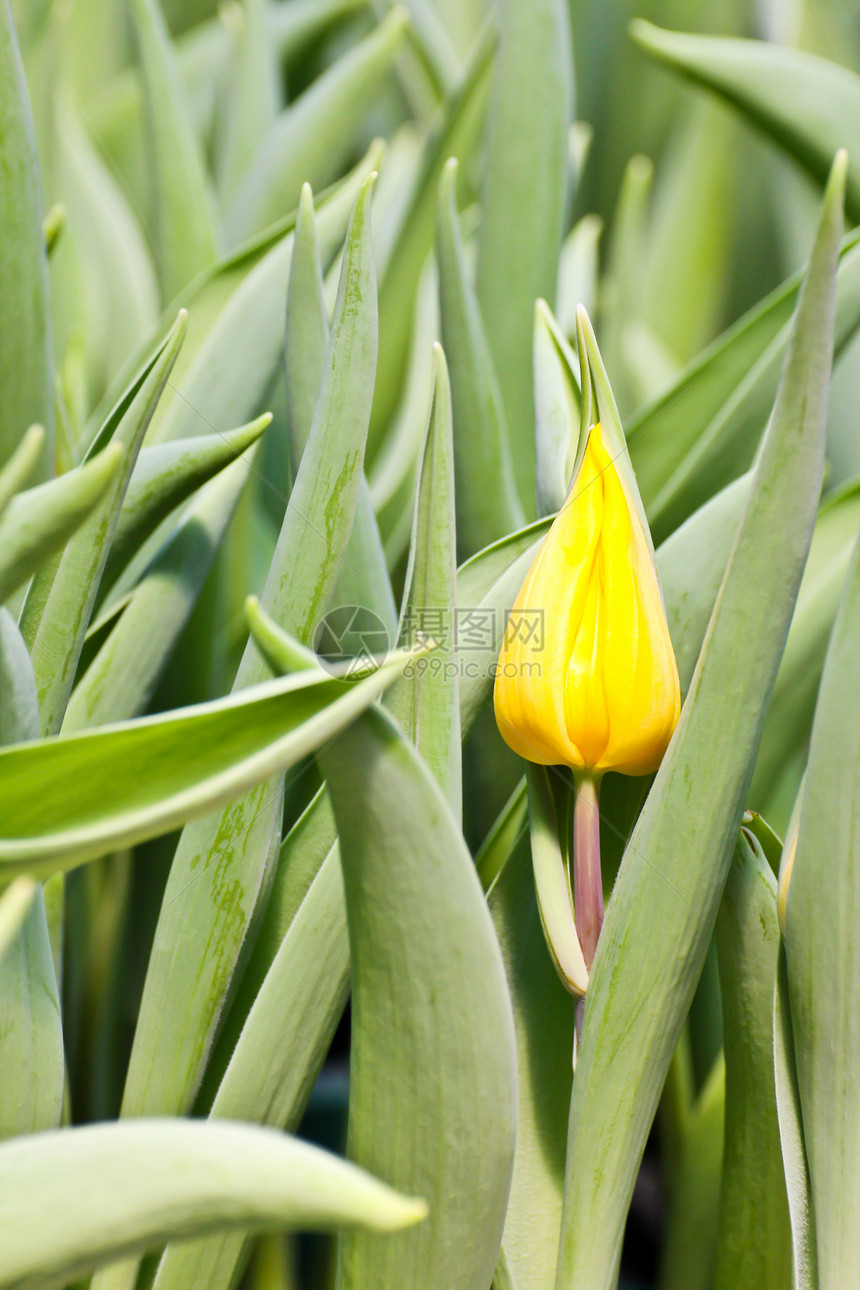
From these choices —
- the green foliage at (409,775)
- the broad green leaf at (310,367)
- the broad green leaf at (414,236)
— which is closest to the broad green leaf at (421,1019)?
the green foliage at (409,775)

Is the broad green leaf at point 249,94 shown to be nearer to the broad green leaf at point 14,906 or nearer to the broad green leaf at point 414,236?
the broad green leaf at point 414,236

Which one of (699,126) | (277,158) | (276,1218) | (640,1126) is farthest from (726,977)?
(699,126)

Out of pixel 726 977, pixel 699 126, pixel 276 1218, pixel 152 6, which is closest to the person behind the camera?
pixel 276 1218

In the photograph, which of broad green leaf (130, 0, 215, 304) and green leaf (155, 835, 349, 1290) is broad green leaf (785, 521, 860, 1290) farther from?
broad green leaf (130, 0, 215, 304)

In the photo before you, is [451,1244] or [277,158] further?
[277,158]

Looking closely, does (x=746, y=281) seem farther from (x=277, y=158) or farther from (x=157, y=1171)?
(x=157, y=1171)

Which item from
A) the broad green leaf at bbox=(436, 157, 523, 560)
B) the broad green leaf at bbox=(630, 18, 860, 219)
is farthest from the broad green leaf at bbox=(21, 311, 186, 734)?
the broad green leaf at bbox=(630, 18, 860, 219)
